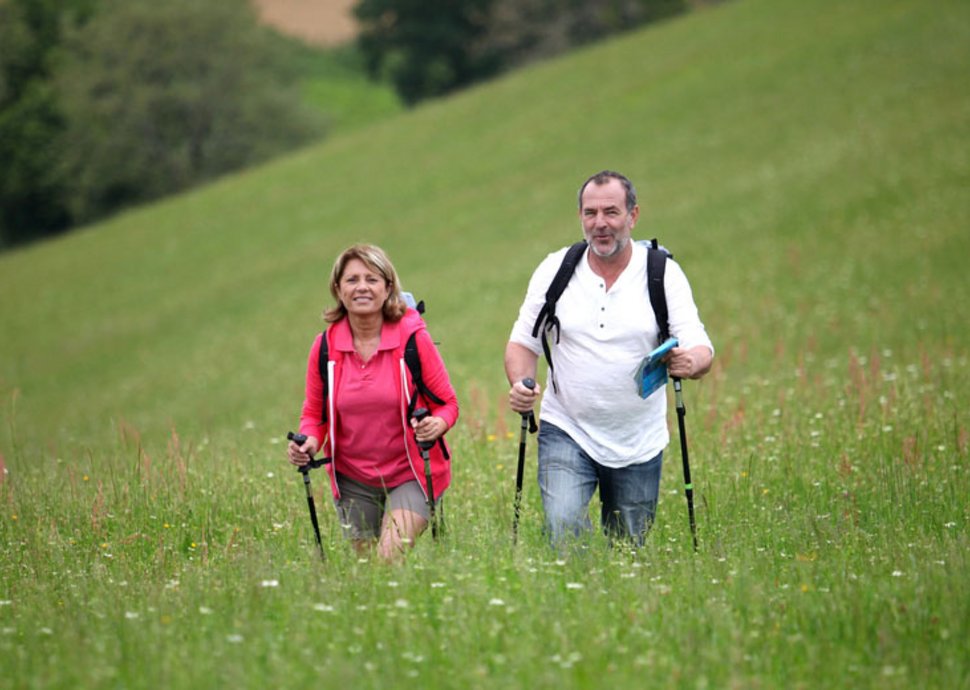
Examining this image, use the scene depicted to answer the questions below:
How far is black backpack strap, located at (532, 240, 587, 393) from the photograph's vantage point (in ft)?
21.0

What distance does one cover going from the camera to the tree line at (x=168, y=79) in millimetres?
55406

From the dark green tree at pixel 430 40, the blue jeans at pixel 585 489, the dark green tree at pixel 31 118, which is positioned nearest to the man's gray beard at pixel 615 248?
the blue jeans at pixel 585 489

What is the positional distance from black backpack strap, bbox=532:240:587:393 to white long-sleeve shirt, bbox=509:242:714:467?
0.03 m

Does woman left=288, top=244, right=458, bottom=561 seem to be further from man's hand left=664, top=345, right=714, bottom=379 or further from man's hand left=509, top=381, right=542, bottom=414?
man's hand left=664, top=345, right=714, bottom=379

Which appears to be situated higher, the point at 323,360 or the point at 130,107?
the point at 130,107

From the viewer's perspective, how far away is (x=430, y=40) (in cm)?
6625

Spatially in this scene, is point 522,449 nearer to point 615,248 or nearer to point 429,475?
Answer: point 429,475

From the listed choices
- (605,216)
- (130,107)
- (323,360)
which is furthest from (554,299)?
(130,107)

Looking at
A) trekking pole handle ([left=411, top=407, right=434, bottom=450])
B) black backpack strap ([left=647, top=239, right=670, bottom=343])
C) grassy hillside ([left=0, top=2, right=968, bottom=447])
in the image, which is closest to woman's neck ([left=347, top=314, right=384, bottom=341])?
trekking pole handle ([left=411, top=407, right=434, bottom=450])

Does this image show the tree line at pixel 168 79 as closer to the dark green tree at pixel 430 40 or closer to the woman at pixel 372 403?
the dark green tree at pixel 430 40

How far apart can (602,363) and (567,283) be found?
49cm

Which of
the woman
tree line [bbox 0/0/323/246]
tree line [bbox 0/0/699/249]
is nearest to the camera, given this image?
the woman

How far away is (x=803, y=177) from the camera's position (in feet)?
85.0

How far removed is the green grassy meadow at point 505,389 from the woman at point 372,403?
0.42 m
